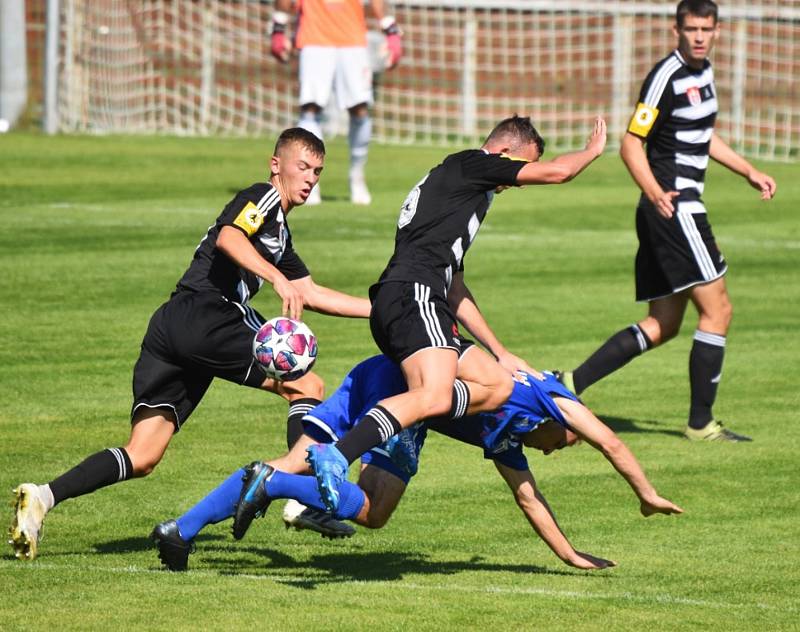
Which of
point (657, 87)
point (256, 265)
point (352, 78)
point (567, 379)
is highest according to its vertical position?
point (657, 87)

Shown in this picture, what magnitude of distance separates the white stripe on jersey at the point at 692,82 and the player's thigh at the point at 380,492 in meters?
4.47

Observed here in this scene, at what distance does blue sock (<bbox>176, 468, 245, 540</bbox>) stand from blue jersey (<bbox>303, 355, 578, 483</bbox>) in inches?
19.1

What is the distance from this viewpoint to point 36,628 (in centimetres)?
632

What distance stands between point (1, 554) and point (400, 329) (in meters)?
2.00

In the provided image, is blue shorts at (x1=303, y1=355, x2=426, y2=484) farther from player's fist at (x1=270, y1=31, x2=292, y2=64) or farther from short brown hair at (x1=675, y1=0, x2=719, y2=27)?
player's fist at (x1=270, y1=31, x2=292, y2=64)

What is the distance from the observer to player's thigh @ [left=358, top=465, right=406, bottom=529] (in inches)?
287

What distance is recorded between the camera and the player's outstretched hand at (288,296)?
7.45m

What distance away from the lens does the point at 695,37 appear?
1082 centimetres

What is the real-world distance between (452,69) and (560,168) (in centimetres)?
2277

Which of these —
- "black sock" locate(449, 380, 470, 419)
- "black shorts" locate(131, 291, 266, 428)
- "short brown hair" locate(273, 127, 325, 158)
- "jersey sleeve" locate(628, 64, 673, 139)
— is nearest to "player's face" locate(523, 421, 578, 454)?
"black sock" locate(449, 380, 470, 419)

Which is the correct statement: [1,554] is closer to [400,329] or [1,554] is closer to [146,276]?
[400,329]

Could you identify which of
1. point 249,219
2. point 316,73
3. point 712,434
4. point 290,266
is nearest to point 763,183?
point 712,434

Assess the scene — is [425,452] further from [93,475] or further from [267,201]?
[93,475]

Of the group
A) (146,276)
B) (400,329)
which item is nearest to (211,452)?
(400,329)
